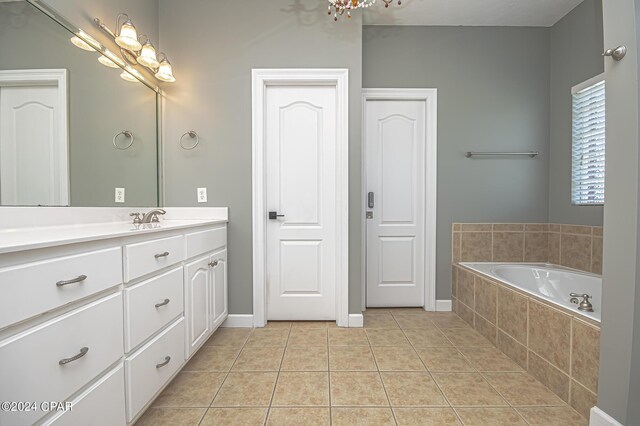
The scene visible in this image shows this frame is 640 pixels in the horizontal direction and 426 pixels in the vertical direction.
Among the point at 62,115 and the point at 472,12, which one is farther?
the point at 472,12

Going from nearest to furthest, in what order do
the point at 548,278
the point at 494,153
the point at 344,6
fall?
the point at 344,6
the point at 548,278
the point at 494,153

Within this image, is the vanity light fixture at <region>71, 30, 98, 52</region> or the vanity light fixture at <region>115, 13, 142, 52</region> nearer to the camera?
the vanity light fixture at <region>71, 30, 98, 52</region>

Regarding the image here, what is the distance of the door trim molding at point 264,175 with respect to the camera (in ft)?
7.48

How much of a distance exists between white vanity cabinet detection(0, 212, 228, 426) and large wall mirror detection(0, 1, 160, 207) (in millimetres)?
590

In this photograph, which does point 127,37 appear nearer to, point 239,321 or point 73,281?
point 73,281

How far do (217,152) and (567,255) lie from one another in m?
3.20

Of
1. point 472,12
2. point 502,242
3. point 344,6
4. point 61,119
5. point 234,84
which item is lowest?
point 502,242

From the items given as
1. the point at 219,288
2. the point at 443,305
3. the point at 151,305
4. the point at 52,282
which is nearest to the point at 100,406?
the point at 151,305

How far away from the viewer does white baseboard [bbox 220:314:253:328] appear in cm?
233

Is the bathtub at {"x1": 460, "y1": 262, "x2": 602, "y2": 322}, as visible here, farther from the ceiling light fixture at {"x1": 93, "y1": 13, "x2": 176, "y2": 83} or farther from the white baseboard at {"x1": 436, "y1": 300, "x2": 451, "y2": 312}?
the ceiling light fixture at {"x1": 93, "y1": 13, "x2": 176, "y2": 83}

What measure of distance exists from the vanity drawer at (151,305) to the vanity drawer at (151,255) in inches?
2.2

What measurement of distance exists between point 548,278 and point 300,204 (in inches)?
89.0

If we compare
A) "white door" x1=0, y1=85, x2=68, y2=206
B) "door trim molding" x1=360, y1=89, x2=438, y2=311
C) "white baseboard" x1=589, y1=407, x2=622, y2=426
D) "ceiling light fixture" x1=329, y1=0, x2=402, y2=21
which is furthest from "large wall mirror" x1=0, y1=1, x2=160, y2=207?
"white baseboard" x1=589, y1=407, x2=622, y2=426

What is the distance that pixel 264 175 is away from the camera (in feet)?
7.63
